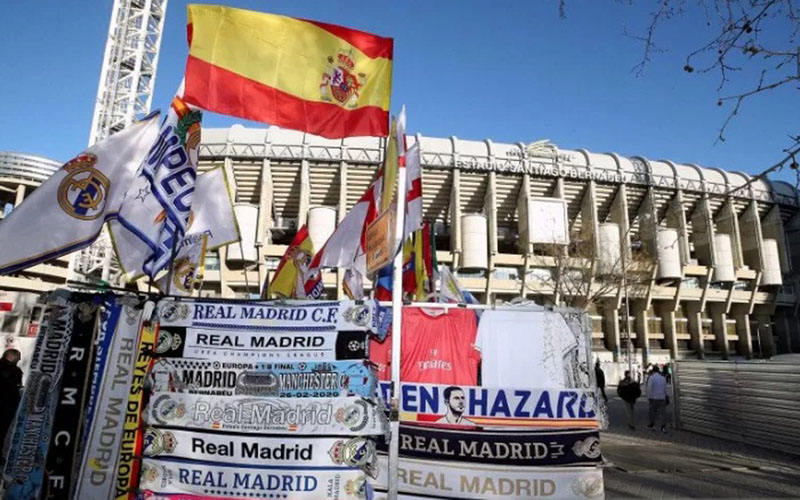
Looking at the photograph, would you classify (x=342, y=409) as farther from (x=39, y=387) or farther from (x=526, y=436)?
(x=39, y=387)

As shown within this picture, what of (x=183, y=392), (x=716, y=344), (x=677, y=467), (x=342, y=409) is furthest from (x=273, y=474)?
(x=716, y=344)

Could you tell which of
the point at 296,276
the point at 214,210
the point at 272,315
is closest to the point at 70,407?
the point at 272,315

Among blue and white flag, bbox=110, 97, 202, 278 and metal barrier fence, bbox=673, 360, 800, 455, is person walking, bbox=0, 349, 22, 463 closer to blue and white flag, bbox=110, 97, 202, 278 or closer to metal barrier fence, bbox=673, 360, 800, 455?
blue and white flag, bbox=110, 97, 202, 278

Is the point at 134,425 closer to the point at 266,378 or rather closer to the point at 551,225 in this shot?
the point at 266,378

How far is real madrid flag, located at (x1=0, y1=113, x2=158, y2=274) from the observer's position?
12.2 ft

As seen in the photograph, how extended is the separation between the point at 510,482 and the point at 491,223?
3758 cm

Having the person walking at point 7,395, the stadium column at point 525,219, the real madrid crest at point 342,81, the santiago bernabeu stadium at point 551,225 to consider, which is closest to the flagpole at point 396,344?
the real madrid crest at point 342,81

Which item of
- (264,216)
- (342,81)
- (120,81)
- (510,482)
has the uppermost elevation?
(120,81)

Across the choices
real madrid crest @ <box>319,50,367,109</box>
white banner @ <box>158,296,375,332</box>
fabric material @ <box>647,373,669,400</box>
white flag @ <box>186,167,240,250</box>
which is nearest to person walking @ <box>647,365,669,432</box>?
fabric material @ <box>647,373,669,400</box>

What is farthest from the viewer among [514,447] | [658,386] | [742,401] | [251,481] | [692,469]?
[658,386]

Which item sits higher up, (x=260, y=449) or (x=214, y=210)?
(x=214, y=210)

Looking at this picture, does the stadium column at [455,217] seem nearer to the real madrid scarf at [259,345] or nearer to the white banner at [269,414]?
the real madrid scarf at [259,345]

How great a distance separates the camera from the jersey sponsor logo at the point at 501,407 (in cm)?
413

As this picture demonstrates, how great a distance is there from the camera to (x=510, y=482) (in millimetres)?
4012
